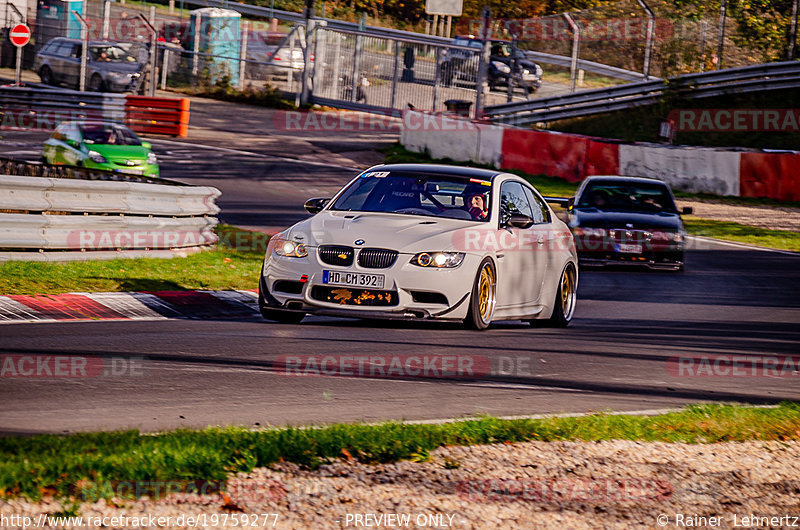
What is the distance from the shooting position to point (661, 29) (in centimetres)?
3278

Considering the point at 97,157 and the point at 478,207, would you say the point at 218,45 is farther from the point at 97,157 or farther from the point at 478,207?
the point at 478,207

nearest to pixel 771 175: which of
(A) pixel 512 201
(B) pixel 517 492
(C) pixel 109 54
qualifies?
(A) pixel 512 201

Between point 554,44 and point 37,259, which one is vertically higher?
point 554,44

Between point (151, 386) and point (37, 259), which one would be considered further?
point (37, 259)

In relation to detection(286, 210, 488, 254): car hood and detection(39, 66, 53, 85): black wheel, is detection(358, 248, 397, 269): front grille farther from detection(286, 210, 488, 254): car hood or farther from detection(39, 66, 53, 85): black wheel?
detection(39, 66, 53, 85): black wheel

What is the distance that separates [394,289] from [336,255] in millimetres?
582

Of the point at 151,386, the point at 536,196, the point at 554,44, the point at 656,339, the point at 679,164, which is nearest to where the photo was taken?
the point at 151,386

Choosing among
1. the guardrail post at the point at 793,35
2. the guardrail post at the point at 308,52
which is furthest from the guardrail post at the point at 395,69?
the guardrail post at the point at 793,35

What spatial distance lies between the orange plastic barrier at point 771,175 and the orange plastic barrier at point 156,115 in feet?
51.8

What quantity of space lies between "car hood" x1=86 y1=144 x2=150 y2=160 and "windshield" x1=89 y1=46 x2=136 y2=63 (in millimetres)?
15636

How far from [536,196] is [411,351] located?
144 inches

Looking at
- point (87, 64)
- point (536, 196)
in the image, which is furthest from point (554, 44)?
point (536, 196)

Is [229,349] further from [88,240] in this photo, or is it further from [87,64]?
[87,64]

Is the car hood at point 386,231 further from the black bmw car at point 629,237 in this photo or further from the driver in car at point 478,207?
the black bmw car at point 629,237
